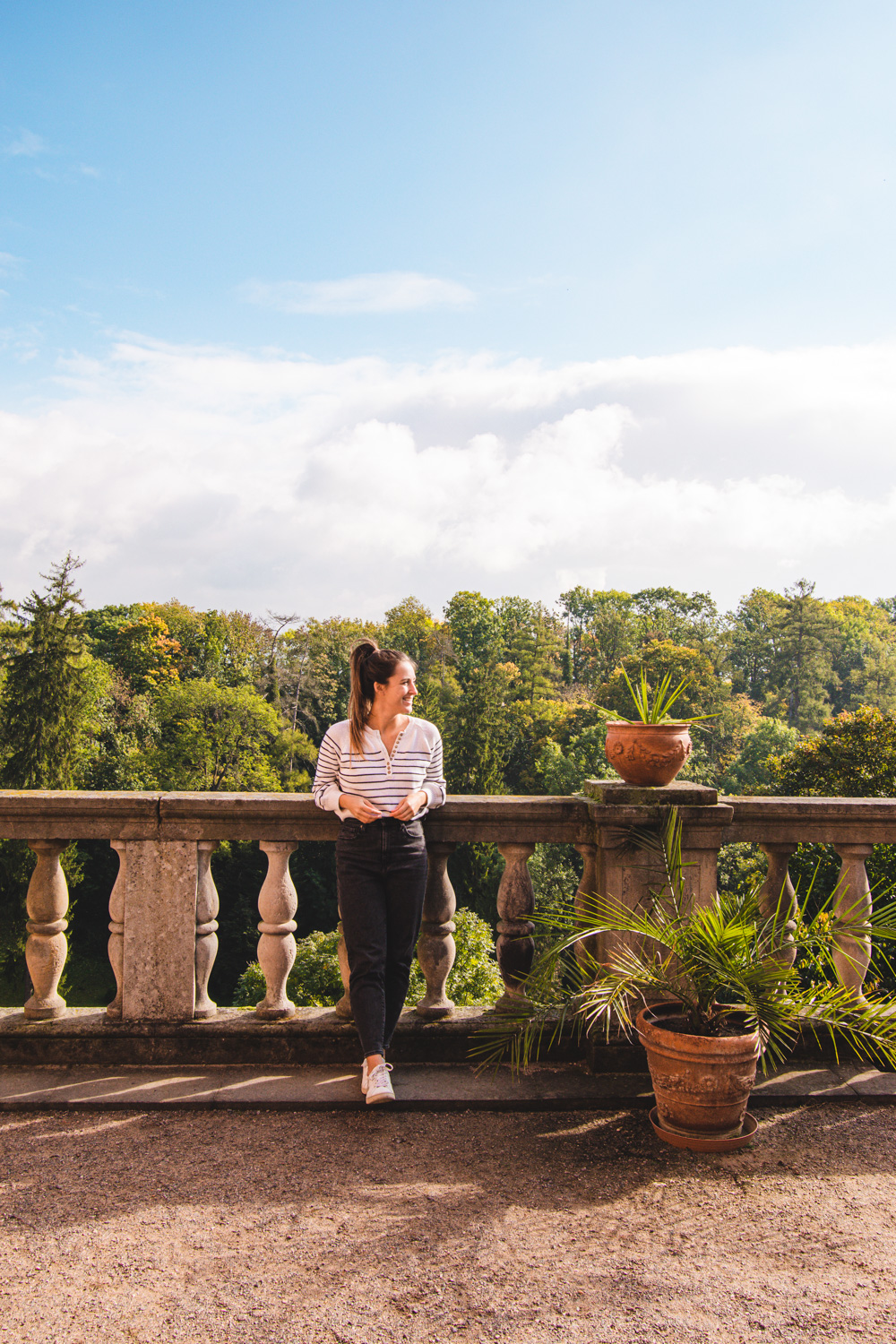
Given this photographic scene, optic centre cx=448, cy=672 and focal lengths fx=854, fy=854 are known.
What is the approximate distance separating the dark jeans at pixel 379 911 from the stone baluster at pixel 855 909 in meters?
1.67

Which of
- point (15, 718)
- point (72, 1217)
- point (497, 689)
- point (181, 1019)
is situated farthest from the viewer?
point (497, 689)

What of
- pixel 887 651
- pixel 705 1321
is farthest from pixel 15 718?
pixel 887 651

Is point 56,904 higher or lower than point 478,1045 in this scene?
higher

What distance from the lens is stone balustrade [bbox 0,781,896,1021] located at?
334 cm

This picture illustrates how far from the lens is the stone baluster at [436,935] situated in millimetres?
3443

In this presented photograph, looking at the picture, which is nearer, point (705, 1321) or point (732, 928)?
point (705, 1321)

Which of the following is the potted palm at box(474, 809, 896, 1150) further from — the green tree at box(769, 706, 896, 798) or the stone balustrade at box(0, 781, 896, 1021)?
the green tree at box(769, 706, 896, 798)

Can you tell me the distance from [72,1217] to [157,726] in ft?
132

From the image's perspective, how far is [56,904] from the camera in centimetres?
343

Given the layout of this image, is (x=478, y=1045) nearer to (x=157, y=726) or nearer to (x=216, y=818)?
(x=216, y=818)

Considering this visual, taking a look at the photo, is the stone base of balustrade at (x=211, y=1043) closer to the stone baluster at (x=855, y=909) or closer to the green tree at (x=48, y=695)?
the stone baluster at (x=855, y=909)

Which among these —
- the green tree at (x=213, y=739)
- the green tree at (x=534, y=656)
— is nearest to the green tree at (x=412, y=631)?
the green tree at (x=534, y=656)

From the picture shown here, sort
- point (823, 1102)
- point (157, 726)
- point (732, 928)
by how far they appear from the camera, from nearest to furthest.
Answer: point (732, 928) → point (823, 1102) → point (157, 726)

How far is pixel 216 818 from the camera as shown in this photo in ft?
11.1
